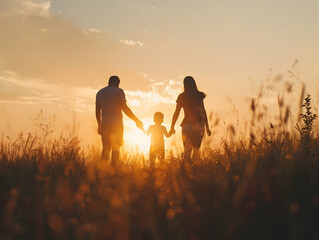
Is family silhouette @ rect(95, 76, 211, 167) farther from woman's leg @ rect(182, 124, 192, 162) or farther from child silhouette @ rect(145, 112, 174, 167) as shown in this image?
child silhouette @ rect(145, 112, 174, 167)

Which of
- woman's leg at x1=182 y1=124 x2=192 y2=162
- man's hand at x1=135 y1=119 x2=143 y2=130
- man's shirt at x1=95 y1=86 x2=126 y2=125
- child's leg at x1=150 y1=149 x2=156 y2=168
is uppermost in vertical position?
man's shirt at x1=95 y1=86 x2=126 y2=125

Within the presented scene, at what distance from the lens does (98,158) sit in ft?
15.8

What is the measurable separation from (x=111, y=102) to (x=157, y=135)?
2.25 meters

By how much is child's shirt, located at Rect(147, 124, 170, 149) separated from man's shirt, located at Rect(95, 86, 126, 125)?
1.99 m

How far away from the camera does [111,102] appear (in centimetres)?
637

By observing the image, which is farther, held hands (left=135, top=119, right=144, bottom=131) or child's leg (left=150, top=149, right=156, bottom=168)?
held hands (left=135, top=119, right=144, bottom=131)

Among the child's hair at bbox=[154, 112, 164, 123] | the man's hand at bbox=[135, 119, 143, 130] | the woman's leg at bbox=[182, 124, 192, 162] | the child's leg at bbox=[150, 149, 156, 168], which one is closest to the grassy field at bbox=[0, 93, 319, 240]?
the child's leg at bbox=[150, 149, 156, 168]

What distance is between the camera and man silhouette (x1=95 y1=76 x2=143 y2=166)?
20.9ft

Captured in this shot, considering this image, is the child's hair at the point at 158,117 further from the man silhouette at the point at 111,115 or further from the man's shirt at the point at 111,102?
the man's shirt at the point at 111,102

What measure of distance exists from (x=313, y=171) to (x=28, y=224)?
2.47m

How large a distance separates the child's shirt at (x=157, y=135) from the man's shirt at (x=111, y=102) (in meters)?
1.99

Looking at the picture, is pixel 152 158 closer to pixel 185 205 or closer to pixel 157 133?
pixel 157 133

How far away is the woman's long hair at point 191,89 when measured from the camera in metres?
6.50

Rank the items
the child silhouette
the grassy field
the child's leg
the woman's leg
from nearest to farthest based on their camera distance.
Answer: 1. the grassy field
2. the child's leg
3. the woman's leg
4. the child silhouette
